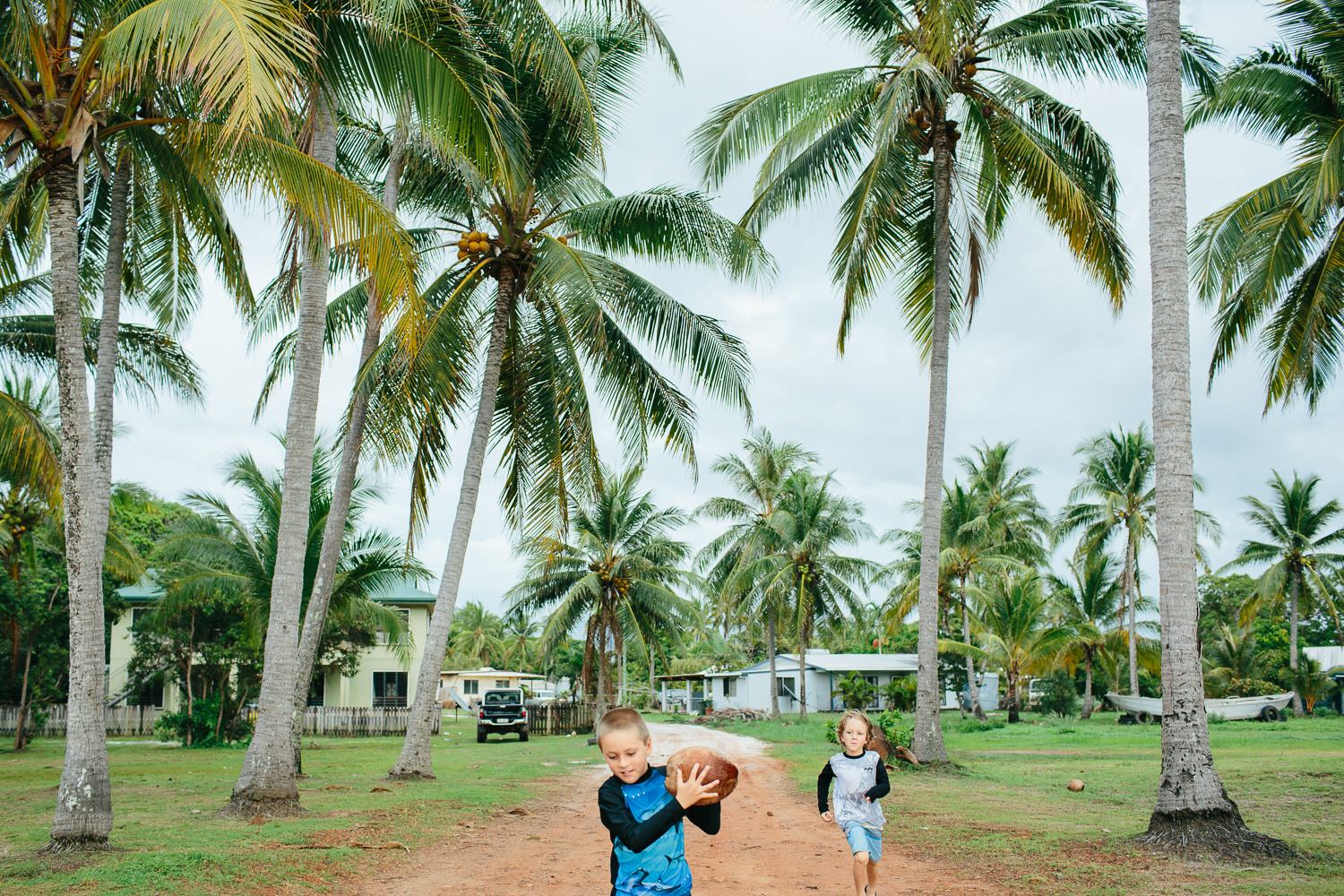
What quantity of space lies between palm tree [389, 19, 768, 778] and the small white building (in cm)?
3081

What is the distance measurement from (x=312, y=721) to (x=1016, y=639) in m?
23.6

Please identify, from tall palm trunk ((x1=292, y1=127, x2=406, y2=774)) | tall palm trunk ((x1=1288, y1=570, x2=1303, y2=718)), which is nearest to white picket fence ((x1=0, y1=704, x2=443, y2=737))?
tall palm trunk ((x1=292, y1=127, x2=406, y2=774))

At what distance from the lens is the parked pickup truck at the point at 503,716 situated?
26.5 metres

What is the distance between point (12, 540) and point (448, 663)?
61.3 m

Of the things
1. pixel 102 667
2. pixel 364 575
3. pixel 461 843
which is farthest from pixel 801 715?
pixel 102 667

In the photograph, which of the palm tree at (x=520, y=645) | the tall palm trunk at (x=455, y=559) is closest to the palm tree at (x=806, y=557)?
the tall palm trunk at (x=455, y=559)

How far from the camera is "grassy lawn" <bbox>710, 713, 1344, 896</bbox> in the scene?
21.3 feet

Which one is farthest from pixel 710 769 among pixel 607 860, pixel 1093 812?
pixel 1093 812

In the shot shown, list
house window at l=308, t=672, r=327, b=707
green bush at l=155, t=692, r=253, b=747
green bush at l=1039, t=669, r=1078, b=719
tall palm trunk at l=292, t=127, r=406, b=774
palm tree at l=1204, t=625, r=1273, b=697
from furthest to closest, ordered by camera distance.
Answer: green bush at l=1039, t=669, r=1078, b=719
palm tree at l=1204, t=625, r=1273, b=697
house window at l=308, t=672, r=327, b=707
green bush at l=155, t=692, r=253, b=747
tall palm trunk at l=292, t=127, r=406, b=774

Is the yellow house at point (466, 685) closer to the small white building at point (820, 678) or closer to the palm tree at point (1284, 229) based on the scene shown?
the small white building at point (820, 678)

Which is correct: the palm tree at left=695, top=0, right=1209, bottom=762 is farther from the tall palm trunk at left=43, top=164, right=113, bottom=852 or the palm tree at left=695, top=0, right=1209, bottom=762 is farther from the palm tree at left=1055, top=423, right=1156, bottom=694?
the palm tree at left=1055, top=423, right=1156, bottom=694

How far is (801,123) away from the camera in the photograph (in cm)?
1359

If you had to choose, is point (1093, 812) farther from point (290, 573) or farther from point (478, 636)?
point (478, 636)

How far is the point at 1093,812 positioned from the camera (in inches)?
385
